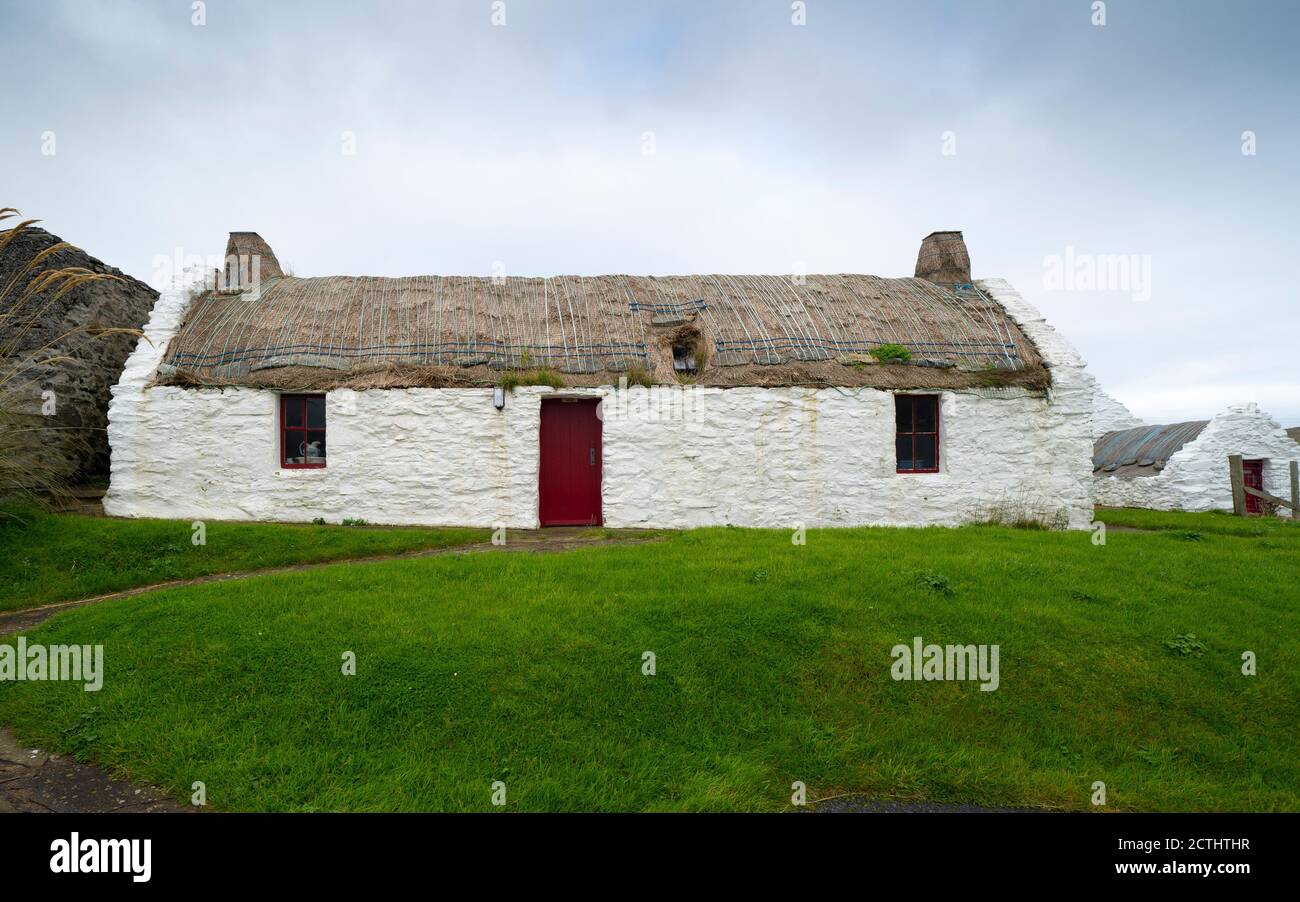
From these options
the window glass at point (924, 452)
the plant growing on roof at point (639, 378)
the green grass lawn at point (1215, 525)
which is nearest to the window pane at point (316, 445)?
the plant growing on roof at point (639, 378)

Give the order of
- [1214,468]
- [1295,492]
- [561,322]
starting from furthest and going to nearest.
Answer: [1214,468] < [1295,492] < [561,322]

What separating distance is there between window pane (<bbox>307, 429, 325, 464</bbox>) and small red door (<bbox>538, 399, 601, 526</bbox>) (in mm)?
4058

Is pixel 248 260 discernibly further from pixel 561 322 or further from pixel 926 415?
pixel 926 415

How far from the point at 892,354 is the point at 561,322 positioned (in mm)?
6563

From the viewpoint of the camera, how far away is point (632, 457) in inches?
508

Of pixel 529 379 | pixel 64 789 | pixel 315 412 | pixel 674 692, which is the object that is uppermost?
pixel 529 379

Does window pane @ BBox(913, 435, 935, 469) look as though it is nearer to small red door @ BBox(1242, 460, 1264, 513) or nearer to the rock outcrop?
the rock outcrop

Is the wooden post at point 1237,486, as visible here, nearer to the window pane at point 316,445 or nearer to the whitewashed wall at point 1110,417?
the whitewashed wall at point 1110,417

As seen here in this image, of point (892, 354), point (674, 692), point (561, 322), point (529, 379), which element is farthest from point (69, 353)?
point (892, 354)

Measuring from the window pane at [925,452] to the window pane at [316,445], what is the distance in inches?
444

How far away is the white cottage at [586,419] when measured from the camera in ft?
40.8

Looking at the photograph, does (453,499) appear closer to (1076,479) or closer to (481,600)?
(481,600)
